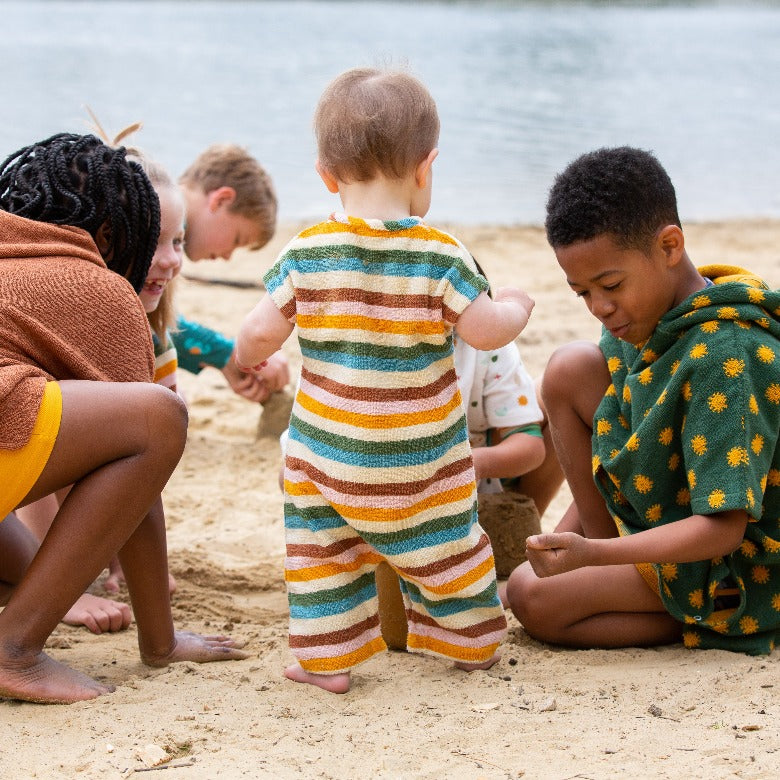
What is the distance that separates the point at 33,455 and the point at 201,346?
2014mm


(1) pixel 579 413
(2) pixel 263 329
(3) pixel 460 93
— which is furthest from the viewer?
(3) pixel 460 93

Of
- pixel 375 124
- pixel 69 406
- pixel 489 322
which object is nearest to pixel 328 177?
pixel 375 124

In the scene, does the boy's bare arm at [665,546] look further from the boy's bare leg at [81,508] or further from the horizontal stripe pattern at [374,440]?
the boy's bare leg at [81,508]

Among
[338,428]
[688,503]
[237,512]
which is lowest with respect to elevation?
[237,512]

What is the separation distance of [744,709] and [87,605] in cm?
171

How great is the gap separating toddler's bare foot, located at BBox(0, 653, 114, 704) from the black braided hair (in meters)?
0.91

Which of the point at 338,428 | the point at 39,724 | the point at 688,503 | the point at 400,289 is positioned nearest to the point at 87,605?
the point at 39,724

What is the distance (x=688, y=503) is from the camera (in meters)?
2.64

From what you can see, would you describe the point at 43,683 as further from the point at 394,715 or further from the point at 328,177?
the point at 328,177

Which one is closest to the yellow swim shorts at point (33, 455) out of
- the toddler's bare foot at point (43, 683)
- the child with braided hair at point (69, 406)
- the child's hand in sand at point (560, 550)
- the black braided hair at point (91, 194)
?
the child with braided hair at point (69, 406)

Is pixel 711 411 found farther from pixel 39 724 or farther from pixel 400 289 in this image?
pixel 39 724

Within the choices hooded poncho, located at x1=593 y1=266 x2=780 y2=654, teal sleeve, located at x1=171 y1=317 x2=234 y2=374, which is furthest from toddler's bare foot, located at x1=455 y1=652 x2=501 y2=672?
teal sleeve, located at x1=171 y1=317 x2=234 y2=374

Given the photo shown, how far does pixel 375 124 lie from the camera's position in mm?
2324

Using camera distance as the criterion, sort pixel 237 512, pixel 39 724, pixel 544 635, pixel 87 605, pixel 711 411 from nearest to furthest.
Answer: pixel 39 724, pixel 711 411, pixel 544 635, pixel 87 605, pixel 237 512
